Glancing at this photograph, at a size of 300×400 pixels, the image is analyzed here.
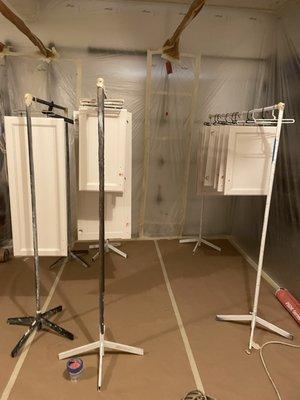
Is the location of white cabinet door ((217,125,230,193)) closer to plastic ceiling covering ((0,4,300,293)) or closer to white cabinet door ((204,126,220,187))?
white cabinet door ((204,126,220,187))

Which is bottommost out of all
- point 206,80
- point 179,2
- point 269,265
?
point 269,265

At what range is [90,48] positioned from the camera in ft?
11.5

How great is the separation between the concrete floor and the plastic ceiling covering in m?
0.60

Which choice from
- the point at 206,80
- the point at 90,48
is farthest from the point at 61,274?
the point at 206,80

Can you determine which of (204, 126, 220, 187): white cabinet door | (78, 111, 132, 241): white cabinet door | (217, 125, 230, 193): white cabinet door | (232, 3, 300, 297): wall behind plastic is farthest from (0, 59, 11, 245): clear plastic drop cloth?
(232, 3, 300, 297): wall behind plastic

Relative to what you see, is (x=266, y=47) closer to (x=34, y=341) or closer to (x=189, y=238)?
(x=189, y=238)

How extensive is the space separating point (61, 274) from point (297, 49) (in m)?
3.13

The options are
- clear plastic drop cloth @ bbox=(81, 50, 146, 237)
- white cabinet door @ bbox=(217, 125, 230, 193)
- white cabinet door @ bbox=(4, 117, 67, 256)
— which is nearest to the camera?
white cabinet door @ bbox=(4, 117, 67, 256)

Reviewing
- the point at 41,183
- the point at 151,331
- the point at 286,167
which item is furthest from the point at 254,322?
the point at 41,183

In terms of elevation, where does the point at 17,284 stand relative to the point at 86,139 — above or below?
below

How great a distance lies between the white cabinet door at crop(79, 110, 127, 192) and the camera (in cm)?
230

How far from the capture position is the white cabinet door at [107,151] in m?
2.30

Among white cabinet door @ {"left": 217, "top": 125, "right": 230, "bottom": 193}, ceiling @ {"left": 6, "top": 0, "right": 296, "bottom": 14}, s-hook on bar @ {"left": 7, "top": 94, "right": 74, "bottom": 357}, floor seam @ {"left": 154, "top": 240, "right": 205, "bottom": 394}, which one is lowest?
floor seam @ {"left": 154, "top": 240, "right": 205, "bottom": 394}

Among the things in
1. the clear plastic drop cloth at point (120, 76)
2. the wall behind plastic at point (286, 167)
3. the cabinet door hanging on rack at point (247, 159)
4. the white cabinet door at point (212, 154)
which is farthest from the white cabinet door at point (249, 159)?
the clear plastic drop cloth at point (120, 76)
